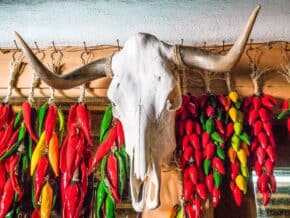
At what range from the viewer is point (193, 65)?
61.5 inches

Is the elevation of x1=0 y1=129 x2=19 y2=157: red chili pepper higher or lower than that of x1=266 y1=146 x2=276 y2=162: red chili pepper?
higher

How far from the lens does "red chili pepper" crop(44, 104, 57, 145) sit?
5.81 feet

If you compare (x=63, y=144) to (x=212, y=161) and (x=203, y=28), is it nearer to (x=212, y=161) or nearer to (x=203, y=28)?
(x=212, y=161)

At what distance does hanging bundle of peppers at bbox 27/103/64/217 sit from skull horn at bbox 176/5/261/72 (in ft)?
2.17

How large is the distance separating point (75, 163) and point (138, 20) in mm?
826

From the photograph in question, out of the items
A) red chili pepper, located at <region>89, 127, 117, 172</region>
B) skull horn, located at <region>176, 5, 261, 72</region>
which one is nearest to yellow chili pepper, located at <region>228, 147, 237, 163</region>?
skull horn, located at <region>176, 5, 261, 72</region>

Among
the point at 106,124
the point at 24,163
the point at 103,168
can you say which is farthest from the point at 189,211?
the point at 24,163

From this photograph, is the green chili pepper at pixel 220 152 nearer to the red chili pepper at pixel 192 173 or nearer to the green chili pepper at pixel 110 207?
the red chili pepper at pixel 192 173

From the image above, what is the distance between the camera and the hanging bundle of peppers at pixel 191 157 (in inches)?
64.6

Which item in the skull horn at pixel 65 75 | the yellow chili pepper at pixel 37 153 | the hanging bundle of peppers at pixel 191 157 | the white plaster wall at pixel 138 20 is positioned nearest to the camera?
the skull horn at pixel 65 75

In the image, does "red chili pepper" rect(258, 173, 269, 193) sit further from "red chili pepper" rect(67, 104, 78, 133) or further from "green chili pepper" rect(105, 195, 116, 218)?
"red chili pepper" rect(67, 104, 78, 133)

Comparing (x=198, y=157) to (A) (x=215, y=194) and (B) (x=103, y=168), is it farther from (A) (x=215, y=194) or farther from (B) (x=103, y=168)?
(B) (x=103, y=168)

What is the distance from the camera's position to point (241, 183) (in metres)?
1.63

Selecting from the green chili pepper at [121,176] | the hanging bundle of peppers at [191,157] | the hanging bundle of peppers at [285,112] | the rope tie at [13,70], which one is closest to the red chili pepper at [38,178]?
the green chili pepper at [121,176]
